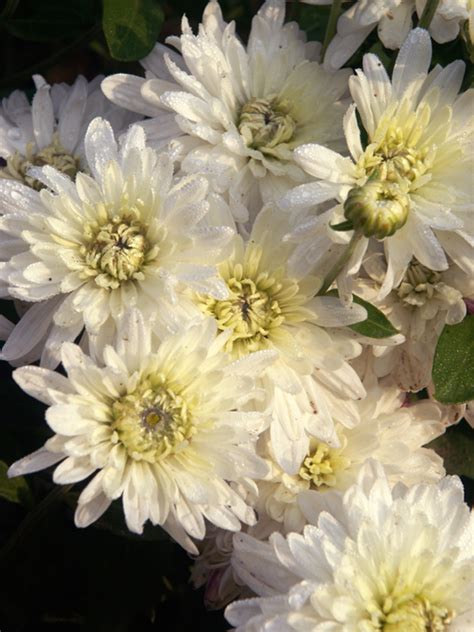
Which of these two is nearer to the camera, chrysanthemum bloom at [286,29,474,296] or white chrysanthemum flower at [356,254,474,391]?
chrysanthemum bloom at [286,29,474,296]

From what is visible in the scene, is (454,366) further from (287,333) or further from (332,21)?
(332,21)

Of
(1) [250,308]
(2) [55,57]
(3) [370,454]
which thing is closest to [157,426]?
(1) [250,308]

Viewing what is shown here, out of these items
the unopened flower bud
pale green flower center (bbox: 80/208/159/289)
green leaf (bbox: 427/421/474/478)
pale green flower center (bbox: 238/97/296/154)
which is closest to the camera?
the unopened flower bud

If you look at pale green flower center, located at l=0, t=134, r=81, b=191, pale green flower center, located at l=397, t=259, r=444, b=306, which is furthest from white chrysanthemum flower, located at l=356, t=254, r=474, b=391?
pale green flower center, located at l=0, t=134, r=81, b=191

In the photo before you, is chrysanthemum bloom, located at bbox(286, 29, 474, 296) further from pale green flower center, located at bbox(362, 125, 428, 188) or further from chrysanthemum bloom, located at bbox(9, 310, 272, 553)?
chrysanthemum bloom, located at bbox(9, 310, 272, 553)

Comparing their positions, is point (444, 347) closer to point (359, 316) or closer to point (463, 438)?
point (359, 316)

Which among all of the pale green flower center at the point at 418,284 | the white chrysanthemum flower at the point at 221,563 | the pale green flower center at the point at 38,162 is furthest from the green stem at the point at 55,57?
the white chrysanthemum flower at the point at 221,563
